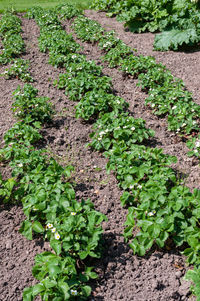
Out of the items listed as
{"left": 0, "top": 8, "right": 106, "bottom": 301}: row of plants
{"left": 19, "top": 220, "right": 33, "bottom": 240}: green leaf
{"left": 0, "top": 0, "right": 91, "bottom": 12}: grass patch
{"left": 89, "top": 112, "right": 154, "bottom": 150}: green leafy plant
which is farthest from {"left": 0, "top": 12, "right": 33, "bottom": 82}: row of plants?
{"left": 19, "top": 220, "right": 33, "bottom": 240}: green leaf

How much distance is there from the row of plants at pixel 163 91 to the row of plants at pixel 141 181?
1.46 feet

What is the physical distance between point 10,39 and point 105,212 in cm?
586

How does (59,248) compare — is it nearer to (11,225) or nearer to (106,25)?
(11,225)

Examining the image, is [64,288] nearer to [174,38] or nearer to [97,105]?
[97,105]

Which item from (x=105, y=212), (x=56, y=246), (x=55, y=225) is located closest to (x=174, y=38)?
(x=105, y=212)

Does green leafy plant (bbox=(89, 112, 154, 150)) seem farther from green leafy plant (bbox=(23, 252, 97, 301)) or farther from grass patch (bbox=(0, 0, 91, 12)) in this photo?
grass patch (bbox=(0, 0, 91, 12))

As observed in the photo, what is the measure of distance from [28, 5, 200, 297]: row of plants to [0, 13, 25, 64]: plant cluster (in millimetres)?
2428

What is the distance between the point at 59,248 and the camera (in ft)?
7.51

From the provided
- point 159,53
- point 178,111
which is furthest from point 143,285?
point 159,53

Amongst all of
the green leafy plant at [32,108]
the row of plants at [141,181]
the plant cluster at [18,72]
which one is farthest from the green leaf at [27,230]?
the plant cluster at [18,72]

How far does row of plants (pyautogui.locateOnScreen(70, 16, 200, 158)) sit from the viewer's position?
394 centimetres

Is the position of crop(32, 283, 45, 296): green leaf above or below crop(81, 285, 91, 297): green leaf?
above

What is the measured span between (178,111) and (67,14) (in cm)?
712

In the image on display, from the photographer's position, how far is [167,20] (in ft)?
22.2
